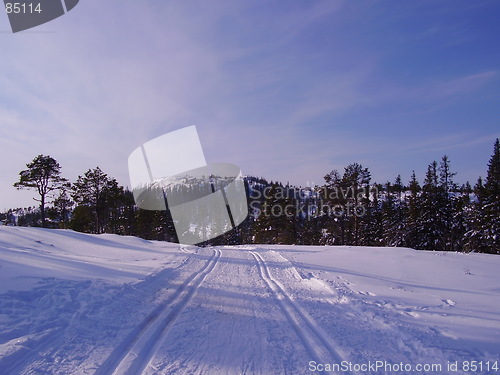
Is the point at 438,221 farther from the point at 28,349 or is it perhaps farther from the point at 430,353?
the point at 28,349

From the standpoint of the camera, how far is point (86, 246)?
1584 cm

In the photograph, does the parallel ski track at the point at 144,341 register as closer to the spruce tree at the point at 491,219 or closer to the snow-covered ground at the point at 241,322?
the snow-covered ground at the point at 241,322

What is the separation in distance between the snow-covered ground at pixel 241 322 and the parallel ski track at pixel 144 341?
0.06 ft

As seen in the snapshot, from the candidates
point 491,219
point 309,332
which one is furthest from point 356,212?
point 309,332

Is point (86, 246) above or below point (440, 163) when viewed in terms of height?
below

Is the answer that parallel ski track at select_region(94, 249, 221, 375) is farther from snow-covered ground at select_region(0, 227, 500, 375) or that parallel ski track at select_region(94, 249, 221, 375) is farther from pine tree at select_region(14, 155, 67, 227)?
pine tree at select_region(14, 155, 67, 227)

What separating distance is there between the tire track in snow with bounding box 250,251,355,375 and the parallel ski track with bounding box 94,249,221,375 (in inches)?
87.6

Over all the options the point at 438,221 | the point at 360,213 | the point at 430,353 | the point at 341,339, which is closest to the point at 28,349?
the point at 341,339

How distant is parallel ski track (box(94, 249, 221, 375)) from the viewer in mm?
3475

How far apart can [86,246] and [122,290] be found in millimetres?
10911
